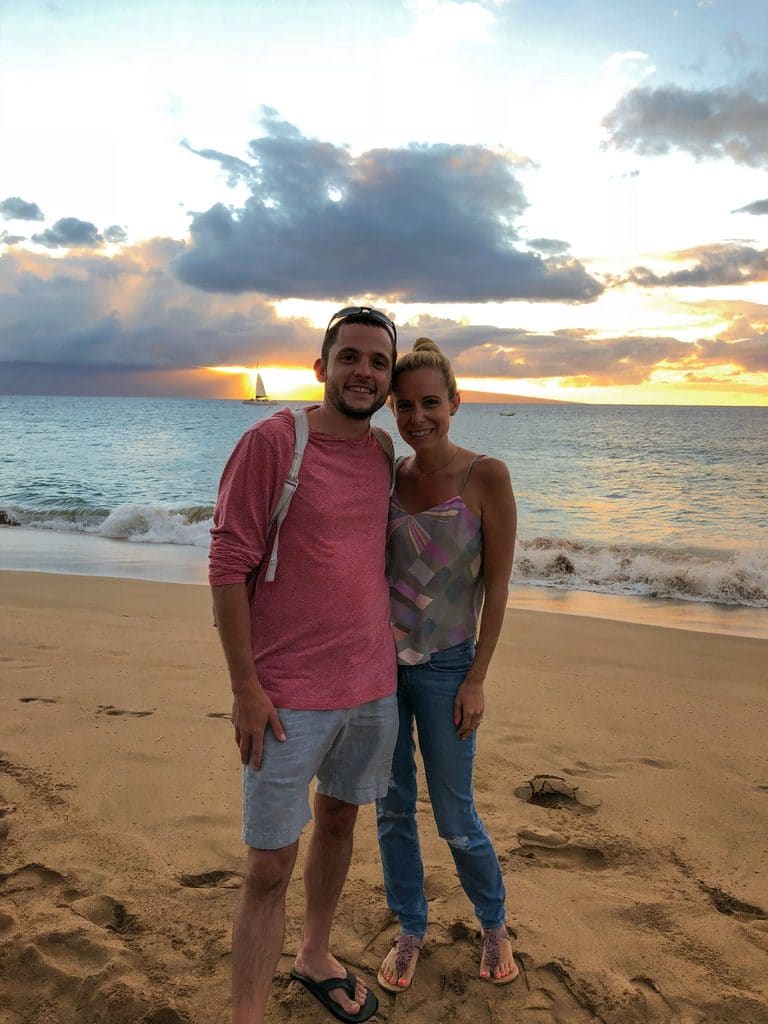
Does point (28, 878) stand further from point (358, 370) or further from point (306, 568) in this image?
point (358, 370)

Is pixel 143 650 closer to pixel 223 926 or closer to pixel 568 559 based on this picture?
pixel 223 926

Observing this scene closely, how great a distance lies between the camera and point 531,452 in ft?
142

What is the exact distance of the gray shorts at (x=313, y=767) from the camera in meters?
2.18

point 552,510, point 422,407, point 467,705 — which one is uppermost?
point 422,407

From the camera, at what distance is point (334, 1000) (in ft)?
8.34

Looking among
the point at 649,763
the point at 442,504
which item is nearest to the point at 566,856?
the point at 649,763

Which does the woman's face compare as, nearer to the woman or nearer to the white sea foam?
the woman

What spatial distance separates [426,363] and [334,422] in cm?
40

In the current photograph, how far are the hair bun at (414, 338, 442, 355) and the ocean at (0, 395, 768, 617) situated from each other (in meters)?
8.36

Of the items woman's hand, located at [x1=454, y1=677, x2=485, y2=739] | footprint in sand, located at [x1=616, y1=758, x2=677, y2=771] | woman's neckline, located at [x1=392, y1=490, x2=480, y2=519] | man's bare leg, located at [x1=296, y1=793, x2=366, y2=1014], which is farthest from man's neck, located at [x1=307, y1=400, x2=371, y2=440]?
footprint in sand, located at [x1=616, y1=758, x2=677, y2=771]

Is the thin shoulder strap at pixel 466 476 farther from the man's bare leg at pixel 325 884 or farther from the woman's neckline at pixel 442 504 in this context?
the man's bare leg at pixel 325 884

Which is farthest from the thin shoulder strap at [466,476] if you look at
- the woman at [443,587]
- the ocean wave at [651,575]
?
the ocean wave at [651,575]

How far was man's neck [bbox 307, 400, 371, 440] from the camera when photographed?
239 cm

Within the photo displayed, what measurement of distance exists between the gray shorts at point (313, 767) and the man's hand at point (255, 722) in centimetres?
3
